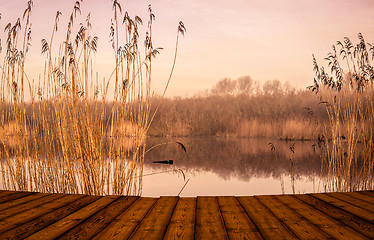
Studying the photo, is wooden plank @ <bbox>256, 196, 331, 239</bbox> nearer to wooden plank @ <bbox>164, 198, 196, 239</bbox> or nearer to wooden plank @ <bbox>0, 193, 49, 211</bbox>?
wooden plank @ <bbox>164, 198, 196, 239</bbox>

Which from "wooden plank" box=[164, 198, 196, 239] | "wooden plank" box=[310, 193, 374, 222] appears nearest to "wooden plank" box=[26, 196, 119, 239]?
"wooden plank" box=[164, 198, 196, 239]

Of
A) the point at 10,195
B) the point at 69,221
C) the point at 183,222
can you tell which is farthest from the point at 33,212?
the point at 183,222

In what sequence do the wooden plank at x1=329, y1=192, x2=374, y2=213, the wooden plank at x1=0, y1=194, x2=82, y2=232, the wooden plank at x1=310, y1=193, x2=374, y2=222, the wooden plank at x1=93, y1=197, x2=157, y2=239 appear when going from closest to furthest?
the wooden plank at x1=93, y1=197, x2=157, y2=239
the wooden plank at x1=0, y1=194, x2=82, y2=232
the wooden plank at x1=310, y1=193, x2=374, y2=222
the wooden plank at x1=329, y1=192, x2=374, y2=213

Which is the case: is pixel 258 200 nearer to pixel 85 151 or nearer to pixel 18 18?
pixel 85 151

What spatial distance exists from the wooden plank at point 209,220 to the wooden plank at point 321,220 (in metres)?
0.46

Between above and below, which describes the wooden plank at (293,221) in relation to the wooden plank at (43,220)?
below

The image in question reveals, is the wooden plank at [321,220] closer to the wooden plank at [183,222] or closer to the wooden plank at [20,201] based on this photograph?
the wooden plank at [183,222]

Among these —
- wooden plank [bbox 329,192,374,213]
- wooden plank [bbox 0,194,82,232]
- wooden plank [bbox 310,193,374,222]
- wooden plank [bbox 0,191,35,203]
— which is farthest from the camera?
wooden plank [bbox 0,191,35,203]

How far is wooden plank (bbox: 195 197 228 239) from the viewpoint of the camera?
153 centimetres

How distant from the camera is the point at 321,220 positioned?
68.8 inches

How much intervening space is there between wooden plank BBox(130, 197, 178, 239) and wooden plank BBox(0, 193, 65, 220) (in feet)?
2.33

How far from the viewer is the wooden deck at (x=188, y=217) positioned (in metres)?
1.54

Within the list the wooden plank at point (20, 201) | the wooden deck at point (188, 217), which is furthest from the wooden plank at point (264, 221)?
the wooden plank at point (20, 201)

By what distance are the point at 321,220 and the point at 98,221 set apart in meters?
1.13
